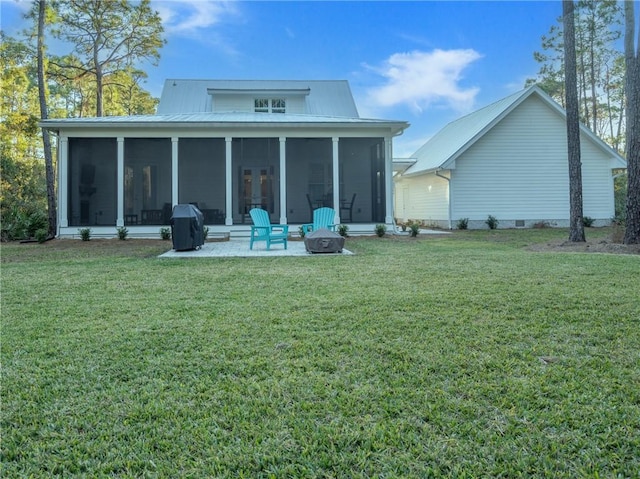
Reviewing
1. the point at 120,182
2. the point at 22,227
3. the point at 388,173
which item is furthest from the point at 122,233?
the point at 388,173

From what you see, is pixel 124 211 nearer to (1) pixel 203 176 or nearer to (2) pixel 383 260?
(1) pixel 203 176

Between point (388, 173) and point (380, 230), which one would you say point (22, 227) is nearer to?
point (380, 230)

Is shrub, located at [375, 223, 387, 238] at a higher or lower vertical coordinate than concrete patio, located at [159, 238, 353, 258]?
higher

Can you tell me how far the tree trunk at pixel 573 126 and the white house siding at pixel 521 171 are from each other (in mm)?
5696

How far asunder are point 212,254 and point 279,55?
13657mm

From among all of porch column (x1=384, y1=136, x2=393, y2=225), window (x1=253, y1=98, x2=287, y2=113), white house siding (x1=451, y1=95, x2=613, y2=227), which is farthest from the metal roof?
window (x1=253, y1=98, x2=287, y2=113)

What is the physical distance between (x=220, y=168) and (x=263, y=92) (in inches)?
155

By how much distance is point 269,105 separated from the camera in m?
17.2

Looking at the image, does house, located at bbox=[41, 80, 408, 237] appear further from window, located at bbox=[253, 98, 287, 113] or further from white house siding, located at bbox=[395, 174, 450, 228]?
white house siding, located at bbox=[395, 174, 450, 228]

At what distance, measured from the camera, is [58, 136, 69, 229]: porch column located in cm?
1196

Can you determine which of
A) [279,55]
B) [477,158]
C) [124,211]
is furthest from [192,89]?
[477,158]

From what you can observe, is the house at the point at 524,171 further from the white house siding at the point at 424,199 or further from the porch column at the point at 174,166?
the porch column at the point at 174,166

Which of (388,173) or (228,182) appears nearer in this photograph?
(228,182)

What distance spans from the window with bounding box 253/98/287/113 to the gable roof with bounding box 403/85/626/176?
5719mm
